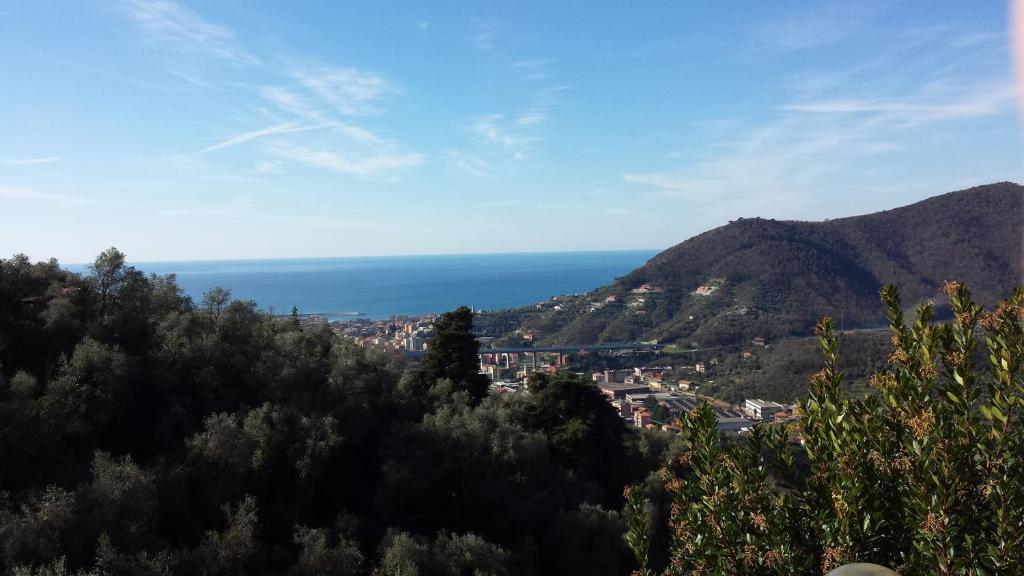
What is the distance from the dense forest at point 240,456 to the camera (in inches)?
321

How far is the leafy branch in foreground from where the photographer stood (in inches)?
118

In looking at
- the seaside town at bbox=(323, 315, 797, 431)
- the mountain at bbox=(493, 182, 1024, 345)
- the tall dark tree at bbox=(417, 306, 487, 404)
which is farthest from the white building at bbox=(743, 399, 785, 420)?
the mountain at bbox=(493, 182, 1024, 345)

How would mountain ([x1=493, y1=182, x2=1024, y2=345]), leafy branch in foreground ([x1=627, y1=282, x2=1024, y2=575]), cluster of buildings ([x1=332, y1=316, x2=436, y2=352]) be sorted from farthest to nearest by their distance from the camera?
mountain ([x1=493, y1=182, x2=1024, y2=345]), cluster of buildings ([x1=332, y1=316, x2=436, y2=352]), leafy branch in foreground ([x1=627, y1=282, x2=1024, y2=575])

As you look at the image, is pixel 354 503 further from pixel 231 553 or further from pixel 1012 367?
pixel 1012 367

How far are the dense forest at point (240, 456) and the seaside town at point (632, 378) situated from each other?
12.9m

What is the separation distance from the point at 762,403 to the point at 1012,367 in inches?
1328

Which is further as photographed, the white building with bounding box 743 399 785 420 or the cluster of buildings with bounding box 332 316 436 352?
the cluster of buildings with bounding box 332 316 436 352

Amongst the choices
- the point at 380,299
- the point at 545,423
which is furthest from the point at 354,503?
the point at 380,299

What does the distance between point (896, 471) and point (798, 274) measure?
220 ft

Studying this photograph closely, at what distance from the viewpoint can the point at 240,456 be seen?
9.87 metres

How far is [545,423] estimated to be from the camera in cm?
1633

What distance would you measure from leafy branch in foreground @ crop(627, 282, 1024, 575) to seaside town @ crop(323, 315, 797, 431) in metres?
22.1

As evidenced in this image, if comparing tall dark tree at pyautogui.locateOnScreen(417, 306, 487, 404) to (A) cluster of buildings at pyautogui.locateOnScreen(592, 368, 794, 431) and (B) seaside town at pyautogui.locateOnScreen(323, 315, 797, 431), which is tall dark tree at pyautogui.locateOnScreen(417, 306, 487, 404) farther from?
(B) seaside town at pyautogui.locateOnScreen(323, 315, 797, 431)

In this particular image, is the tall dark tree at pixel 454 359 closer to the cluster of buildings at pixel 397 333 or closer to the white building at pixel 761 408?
the white building at pixel 761 408
